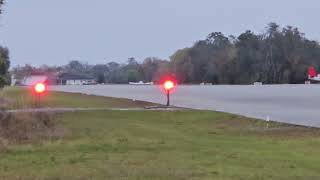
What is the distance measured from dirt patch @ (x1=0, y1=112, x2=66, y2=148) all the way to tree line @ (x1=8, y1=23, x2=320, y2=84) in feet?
246

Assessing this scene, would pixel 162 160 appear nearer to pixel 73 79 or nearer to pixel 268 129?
pixel 268 129

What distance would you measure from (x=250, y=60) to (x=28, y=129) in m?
89.5

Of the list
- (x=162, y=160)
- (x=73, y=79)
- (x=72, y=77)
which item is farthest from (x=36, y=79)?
(x=72, y=77)

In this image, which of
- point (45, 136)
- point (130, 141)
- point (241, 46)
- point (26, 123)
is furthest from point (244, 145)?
point (241, 46)

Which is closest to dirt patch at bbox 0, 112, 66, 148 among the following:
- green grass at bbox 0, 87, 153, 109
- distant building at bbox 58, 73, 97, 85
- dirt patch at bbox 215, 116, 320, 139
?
dirt patch at bbox 215, 116, 320, 139

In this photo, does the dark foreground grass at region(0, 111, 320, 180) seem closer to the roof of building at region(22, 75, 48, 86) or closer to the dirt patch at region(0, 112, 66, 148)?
the dirt patch at region(0, 112, 66, 148)

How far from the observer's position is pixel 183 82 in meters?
123

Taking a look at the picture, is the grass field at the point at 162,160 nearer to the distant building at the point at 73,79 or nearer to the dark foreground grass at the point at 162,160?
the dark foreground grass at the point at 162,160

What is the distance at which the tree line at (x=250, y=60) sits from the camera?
10550 centimetres

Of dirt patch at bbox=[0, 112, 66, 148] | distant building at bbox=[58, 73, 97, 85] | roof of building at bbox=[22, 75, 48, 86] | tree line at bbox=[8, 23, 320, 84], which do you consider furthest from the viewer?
distant building at bbox=[58, 73, 97, 85]

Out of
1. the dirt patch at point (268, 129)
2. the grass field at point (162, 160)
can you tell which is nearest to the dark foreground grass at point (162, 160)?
the grass field at point (162, 160)

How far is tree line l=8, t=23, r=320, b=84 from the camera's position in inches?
4154

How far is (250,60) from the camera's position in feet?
368

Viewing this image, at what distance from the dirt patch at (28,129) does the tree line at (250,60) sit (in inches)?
2946
